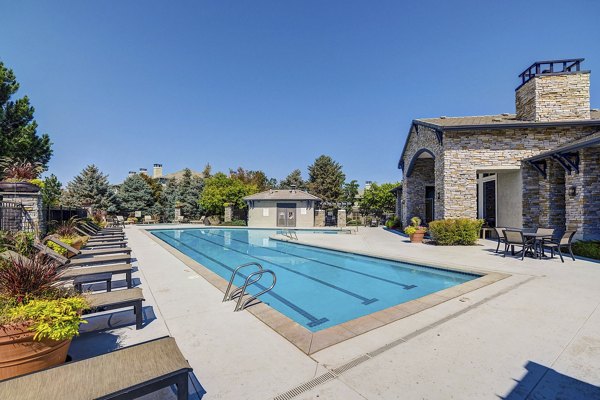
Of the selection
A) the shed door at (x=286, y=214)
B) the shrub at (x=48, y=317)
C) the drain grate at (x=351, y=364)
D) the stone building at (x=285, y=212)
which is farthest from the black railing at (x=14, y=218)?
the shed door at (x=286, y=214)

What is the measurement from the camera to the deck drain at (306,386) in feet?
7.29

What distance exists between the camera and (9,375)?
205 cm

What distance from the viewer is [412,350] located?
2.96m

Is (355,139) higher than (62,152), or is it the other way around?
(355,139)

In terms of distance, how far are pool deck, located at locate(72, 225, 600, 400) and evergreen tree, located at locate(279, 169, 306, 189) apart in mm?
38093

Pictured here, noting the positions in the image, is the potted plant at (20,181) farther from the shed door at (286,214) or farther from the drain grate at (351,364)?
the shed door at (286,214)

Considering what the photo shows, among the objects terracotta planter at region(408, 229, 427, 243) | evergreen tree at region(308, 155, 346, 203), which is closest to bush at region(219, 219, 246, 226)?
evergreen tree at region(308, 155, 346, 203)

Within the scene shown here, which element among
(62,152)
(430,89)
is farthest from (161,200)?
(430,89)

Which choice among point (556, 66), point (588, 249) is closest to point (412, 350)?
point (588, 249)

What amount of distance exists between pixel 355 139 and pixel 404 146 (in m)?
12.6

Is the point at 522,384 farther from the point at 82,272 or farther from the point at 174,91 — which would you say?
the point at 174,91

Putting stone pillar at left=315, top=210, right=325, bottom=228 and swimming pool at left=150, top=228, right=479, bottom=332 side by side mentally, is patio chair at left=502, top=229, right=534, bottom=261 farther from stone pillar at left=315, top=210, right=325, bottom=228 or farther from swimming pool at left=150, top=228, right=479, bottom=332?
stone pillar at left=315, top=210, right=325, bottom=228

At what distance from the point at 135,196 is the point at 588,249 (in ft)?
115

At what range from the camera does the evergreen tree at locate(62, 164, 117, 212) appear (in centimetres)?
2795
